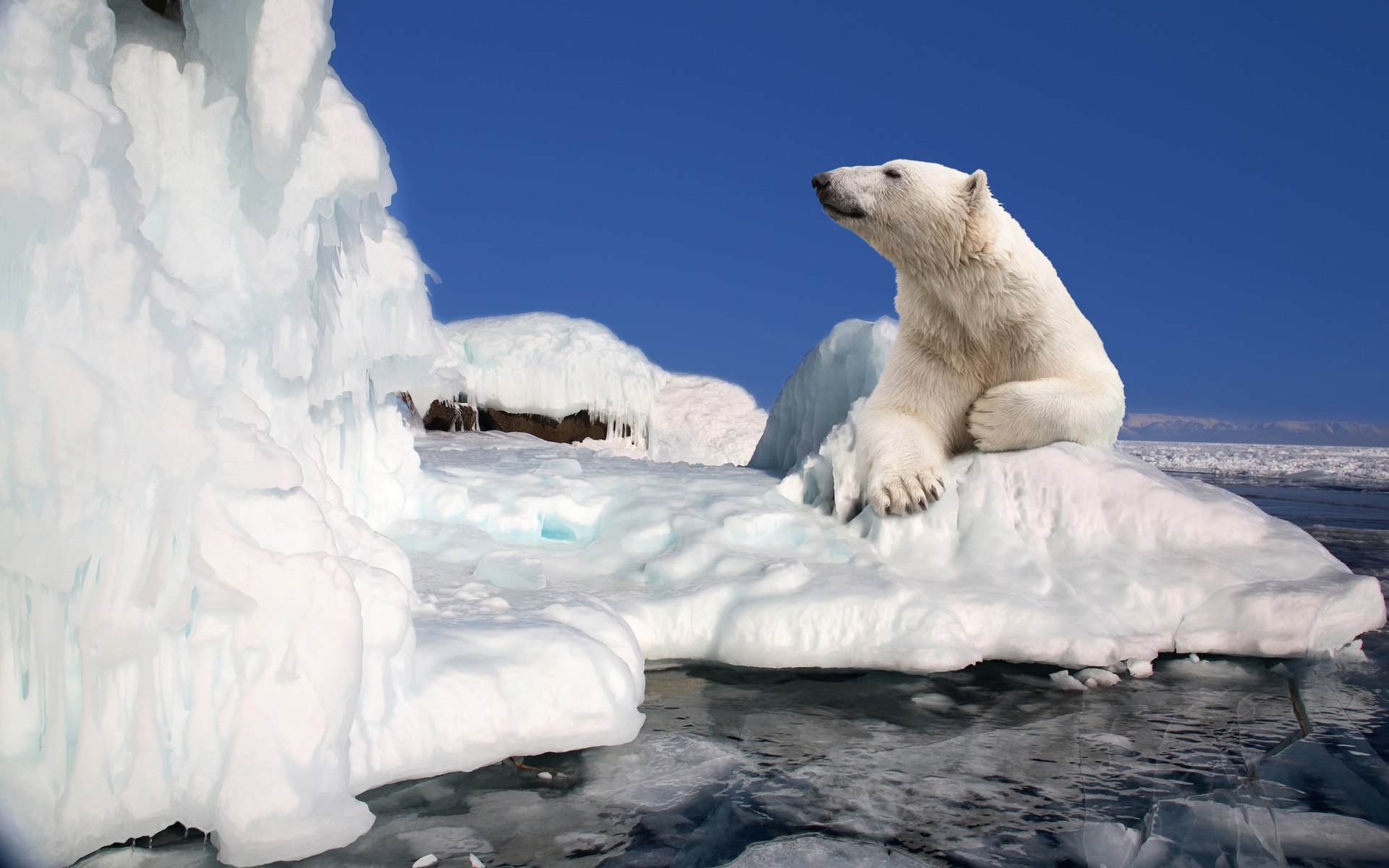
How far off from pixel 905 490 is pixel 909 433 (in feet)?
1.22

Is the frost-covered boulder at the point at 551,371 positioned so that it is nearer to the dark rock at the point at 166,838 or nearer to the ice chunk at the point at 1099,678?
the ice chunk at the point at 1099,678

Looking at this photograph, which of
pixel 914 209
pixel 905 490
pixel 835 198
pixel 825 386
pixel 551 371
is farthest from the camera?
pixel 551 371

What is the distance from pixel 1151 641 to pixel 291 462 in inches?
105

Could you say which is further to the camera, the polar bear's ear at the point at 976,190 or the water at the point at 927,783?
the polar bear's ear at the point at 976,190

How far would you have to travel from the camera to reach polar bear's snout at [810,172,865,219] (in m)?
3.67

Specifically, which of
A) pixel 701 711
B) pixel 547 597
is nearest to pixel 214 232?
pixel 547 597

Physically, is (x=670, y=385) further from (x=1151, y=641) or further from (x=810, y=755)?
(x=810, y=755)

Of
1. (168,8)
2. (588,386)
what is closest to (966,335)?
(168,8)

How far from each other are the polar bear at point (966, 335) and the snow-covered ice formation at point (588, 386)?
604cm

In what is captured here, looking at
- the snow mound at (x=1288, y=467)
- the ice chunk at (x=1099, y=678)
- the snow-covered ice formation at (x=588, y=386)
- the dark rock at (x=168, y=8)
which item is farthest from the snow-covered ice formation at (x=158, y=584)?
the snow mound at (x=1288, y=467)

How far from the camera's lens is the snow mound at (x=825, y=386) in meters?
4.90

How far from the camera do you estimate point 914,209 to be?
142 inches

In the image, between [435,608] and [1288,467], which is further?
[1288,467]

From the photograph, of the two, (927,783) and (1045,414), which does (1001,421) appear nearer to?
(1045,414)
